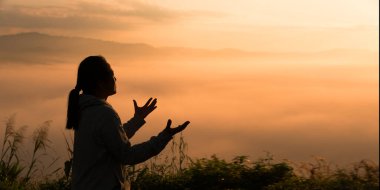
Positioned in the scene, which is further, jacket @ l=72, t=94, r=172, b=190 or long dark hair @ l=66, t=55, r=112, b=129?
long dark hair @ l=66, t=55, r=112, b=129

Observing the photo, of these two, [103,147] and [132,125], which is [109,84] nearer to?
[103,147]

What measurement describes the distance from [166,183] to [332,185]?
2141mm

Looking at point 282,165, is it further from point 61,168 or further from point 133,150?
point 133,150

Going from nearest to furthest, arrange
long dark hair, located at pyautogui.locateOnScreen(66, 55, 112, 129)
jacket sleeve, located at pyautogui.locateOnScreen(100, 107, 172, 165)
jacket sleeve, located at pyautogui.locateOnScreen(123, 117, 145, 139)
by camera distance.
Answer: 1. jacket sleeve, located at pyautogui.locateOnScreen(100, 107, 172, 165)
2. long dark hair, located at pyautogui.locateOnScreen(66, 55, 112, 129)
3. jacket sleeve, located at pyautogui.locateOnScreen(123, 117, 145, 139)

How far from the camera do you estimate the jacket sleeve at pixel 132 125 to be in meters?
5.42

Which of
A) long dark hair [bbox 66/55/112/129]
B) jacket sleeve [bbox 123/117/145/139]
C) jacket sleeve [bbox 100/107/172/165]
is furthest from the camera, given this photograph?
Result: jacket sleeve [bbox 123/117/145/139]

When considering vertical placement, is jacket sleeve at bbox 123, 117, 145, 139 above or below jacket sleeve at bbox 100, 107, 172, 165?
above

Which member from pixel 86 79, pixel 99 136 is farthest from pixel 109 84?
pixel 99 136

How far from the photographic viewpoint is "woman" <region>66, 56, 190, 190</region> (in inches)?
177

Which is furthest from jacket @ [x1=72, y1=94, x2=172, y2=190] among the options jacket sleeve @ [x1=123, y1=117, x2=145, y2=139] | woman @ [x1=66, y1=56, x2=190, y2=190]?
jacket sleeve @ [x1=123, y1=117, x2=145, y2=139]

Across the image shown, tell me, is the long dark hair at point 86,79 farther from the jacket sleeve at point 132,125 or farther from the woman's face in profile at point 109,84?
the jacket sleeve at point 132,125

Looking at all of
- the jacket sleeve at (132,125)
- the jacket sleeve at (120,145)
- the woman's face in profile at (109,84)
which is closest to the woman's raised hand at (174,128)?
the jacket sleeve at (120,145)

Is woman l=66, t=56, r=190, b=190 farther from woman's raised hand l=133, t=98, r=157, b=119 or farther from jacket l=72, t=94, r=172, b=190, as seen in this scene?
woman's raised hand l=133, t=98, r=157, b=119

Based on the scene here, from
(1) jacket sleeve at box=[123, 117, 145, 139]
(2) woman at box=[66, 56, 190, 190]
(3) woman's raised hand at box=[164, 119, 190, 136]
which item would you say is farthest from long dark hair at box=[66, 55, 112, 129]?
(1) jacket sleeve at box=[123, 117, 145, 139]
